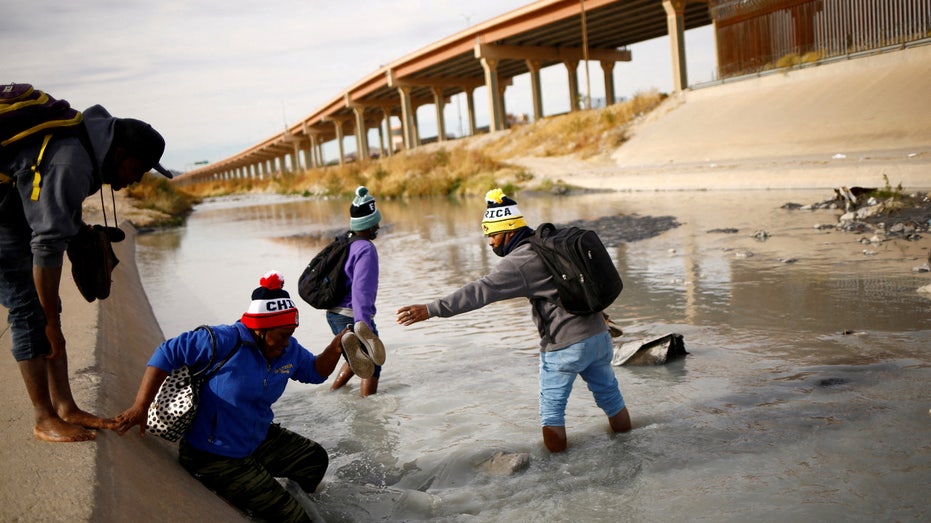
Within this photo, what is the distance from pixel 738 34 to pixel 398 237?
21.1 m

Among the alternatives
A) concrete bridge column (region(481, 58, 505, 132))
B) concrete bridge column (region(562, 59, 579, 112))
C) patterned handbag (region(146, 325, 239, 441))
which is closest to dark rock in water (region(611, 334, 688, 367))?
patterned handbag (region(146, 325, 239, 441))

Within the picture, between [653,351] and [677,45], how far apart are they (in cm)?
3345

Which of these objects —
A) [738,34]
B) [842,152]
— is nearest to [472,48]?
[738,34]

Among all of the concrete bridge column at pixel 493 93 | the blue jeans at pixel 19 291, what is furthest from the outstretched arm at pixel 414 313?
the concrete bridge column at pixel 493 93

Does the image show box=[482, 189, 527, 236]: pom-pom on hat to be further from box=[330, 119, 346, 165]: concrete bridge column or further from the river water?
box=[330, 119, 346, 165]: concrete bridge column

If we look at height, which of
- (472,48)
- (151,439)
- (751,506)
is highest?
(472,48)

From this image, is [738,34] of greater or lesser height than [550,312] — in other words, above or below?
above

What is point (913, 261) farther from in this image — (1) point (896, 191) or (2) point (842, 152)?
(2) point (842, 152)

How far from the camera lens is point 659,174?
2309 centimetres

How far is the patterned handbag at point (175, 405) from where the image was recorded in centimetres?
336

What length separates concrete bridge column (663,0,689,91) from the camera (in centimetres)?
3616

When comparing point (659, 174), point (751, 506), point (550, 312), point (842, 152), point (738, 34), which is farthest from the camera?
point (738, 34)

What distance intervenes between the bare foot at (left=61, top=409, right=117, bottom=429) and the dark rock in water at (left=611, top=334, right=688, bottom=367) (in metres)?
3.99

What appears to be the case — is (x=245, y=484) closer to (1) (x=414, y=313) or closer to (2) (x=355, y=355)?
(2) (x=355, y=355)
